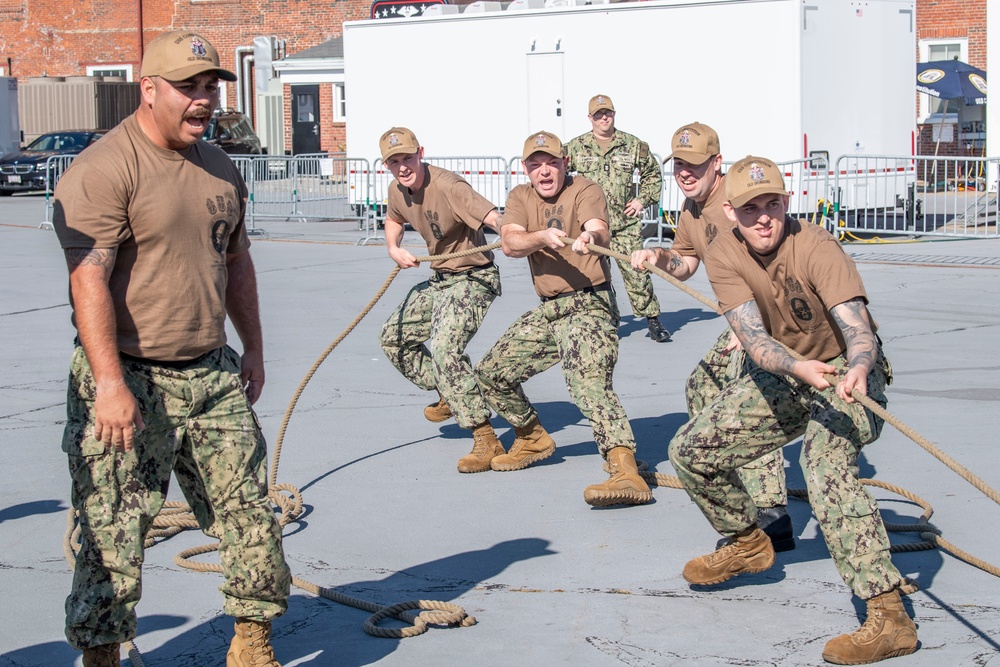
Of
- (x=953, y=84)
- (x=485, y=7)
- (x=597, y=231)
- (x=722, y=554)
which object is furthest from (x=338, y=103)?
(x=722, y=554)

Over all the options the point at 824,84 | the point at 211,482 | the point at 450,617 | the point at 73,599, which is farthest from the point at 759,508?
the point at 824,84

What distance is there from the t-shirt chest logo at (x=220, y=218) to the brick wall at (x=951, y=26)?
89.2ft

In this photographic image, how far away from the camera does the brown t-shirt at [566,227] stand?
673cm

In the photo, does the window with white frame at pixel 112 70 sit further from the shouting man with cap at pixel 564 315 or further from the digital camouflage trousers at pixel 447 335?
the shouting man with cap at pixel 564 315

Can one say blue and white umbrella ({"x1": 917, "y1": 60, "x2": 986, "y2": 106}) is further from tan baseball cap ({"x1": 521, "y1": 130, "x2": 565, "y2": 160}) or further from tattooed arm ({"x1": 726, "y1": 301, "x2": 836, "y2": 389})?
tattooed arm ({"x1": 726, "y1": 301, "x2": 836, "y2": 389})

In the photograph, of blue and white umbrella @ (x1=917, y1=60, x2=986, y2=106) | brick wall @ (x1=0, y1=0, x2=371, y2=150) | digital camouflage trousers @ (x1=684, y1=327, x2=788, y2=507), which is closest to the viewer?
digital camouflage trousers @ (x1=684, y1=327, x2=788, y2=507)

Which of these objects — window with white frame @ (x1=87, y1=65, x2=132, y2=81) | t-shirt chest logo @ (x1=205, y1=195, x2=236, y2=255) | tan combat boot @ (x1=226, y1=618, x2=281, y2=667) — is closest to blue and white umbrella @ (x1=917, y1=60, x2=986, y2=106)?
t-shirt chest logo @ (x1=205, y1=195, x2=236, y2=255)

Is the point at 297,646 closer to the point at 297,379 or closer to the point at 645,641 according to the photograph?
the point at 645,641

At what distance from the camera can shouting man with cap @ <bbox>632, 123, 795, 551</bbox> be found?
6.00m

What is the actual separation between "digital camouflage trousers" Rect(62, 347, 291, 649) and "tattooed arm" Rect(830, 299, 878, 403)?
1952 millimetres

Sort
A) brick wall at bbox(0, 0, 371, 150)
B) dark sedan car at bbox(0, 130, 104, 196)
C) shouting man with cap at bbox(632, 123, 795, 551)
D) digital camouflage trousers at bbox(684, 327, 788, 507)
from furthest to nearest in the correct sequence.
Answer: brick wall at bbox(0, 0, 371, 150), dark sedan car at bbox(0, 130, 104, 196), shouting man with cap at bbox(632, 123, 795, 551), digital camouflage trousers at bbox(684, 327, 788, 507)

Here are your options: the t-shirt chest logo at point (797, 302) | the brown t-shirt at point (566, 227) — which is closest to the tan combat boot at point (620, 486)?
the brown t-shirt at point (566, 227)

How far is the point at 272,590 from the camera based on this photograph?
4.20m

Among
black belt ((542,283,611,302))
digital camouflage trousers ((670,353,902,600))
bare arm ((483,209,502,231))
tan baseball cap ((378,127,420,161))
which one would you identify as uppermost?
tan baseball cap ((378,127,420,161))
